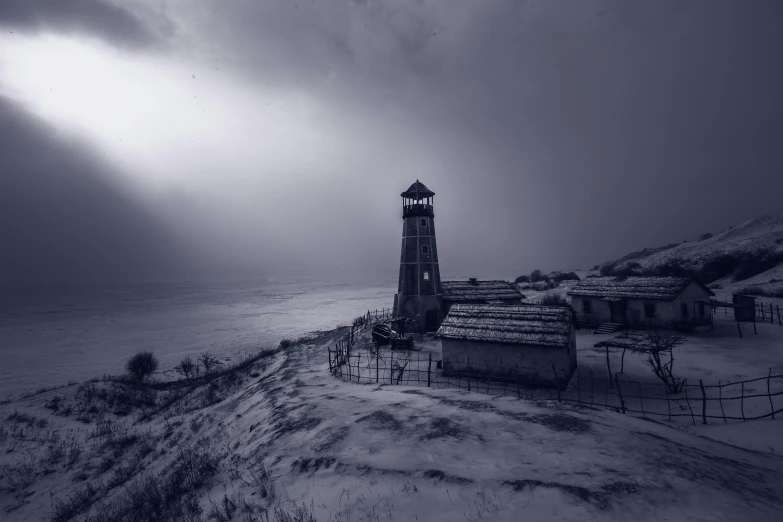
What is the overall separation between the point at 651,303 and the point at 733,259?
3713cm

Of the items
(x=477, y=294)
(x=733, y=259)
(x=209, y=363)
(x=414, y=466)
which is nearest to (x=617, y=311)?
(x=477, y=294)

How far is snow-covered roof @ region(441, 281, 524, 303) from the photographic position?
33500mm

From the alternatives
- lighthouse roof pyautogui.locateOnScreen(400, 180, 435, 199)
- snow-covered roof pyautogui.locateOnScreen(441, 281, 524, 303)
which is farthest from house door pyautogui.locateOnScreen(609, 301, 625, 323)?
lighthouse roof pyautogui.locateOnScreen(400, 180, 435, 199)

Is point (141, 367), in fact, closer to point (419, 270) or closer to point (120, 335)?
point (419, 270)

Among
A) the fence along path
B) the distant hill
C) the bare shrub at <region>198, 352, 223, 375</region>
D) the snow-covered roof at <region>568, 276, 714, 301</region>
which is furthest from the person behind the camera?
the distant hill

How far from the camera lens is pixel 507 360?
19391mm

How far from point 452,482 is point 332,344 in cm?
2488

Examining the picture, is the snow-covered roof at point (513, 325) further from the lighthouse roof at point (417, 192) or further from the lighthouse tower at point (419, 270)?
the lighthouse roof at point (417, 192)

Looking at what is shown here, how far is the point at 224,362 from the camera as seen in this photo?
122ft

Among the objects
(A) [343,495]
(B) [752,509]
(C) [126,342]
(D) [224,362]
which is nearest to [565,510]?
(B) [752,509]

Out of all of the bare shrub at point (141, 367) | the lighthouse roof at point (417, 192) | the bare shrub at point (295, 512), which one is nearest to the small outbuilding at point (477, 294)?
the lighthouse roof at point (417, 192)

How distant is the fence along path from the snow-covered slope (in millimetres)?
3099

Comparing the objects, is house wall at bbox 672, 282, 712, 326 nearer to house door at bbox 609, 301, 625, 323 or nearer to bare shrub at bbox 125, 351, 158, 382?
house door at bbox 609, 301, 625, 323

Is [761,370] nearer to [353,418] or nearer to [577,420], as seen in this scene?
[577,420]
